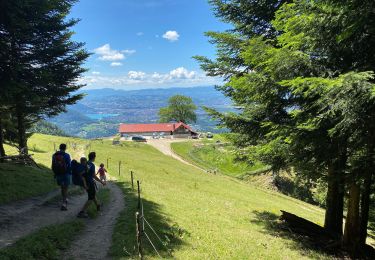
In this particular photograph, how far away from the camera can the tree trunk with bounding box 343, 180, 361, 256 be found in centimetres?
1404

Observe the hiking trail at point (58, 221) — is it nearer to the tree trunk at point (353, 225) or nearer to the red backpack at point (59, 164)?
the red backpack at point (59, 164)

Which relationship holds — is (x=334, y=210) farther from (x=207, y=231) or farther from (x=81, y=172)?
A: (x=81, y=172)

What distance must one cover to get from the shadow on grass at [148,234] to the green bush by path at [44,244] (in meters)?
1.49

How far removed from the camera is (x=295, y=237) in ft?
54.0

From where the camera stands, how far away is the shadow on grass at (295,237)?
14.8 m

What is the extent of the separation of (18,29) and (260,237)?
1973 centimetres

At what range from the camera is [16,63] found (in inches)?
867

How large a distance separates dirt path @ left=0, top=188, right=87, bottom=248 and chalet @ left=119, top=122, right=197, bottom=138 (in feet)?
331

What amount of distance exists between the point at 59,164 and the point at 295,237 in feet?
36.5

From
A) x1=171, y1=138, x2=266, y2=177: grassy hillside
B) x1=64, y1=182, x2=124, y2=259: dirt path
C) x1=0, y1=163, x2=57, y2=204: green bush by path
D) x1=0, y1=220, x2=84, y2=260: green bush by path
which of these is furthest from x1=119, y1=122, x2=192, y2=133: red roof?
x1=0, y1=220, x2=84, y2=260: green bush by path

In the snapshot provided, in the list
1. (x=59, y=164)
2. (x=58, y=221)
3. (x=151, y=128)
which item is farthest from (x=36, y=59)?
(x=151, y=128)

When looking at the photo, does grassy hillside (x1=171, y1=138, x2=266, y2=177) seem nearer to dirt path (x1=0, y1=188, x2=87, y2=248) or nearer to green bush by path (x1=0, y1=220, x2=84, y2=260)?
dirt path (x1=0, y1=188, x2=87, y2=248)

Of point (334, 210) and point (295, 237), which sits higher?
point (334, 210)

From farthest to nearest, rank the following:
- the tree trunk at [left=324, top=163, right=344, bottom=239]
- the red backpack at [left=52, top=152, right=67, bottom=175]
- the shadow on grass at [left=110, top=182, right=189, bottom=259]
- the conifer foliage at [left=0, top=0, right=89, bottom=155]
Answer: the conifer foliage at [left=0, top=0, right=89, bottom=155]
the tree trunk at [left=324, top=163, right=344, bottom=239]
the red backpack at [left=52, top=152, right=67, bottom=175]
the shadow on grass at [left=110, top=182, right=189, bottom=259]
